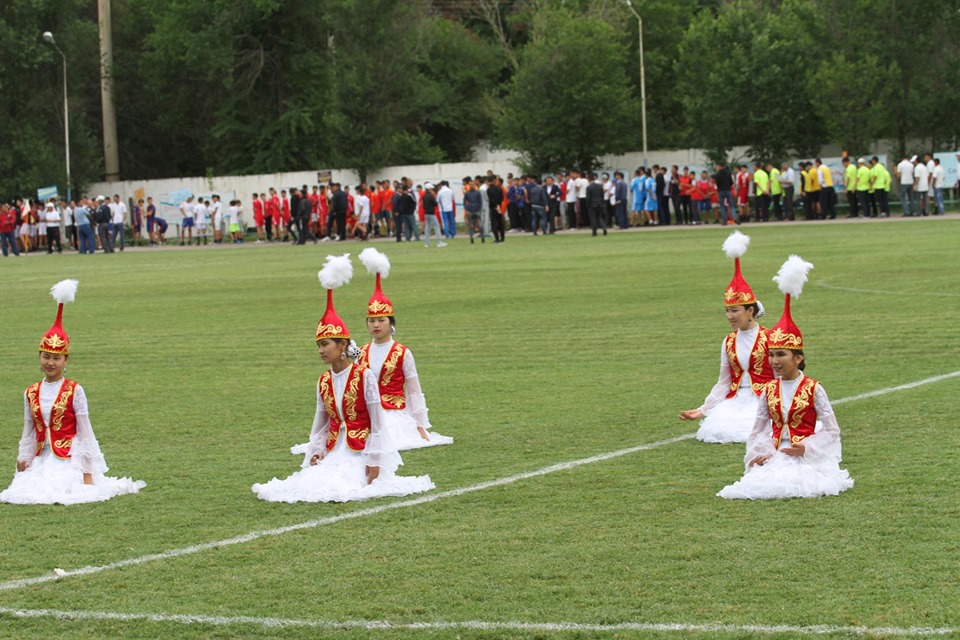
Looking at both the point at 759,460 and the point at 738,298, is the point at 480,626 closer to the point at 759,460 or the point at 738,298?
the point at 759,460

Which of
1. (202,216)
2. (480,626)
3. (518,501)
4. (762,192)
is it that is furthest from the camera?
(202,216)

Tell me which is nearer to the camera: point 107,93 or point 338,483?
point 338,483

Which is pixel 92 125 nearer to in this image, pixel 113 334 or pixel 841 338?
pixel 113 334

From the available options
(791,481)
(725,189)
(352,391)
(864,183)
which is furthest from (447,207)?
(791,481)

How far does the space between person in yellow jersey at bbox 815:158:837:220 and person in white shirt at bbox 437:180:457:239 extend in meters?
12.8

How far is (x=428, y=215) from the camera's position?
1716 inches

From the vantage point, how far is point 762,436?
9.35 meters

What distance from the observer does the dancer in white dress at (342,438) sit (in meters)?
9.59

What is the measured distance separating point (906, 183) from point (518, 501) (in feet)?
129

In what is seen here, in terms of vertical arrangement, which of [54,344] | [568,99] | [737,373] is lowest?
[737,373]

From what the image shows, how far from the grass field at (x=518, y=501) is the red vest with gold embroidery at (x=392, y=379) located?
0.61 meters

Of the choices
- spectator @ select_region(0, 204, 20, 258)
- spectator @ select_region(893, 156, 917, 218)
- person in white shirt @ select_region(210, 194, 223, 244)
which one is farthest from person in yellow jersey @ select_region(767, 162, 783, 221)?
spectator @ select_region(0, 204, 20, 258)

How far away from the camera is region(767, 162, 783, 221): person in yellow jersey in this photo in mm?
48281

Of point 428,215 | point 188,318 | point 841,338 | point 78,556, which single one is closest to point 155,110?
point 428,215
